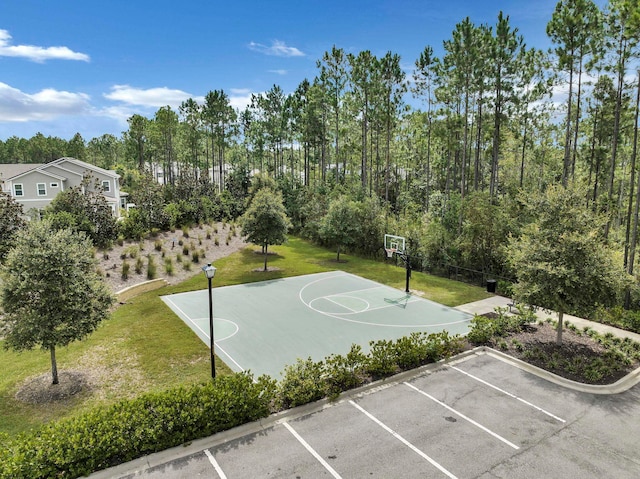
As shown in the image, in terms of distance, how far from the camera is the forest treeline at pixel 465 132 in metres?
21.0

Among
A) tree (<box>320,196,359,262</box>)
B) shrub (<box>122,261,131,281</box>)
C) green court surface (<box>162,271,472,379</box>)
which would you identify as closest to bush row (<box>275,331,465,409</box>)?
green court surface (<box>162,271,472,379</box>)

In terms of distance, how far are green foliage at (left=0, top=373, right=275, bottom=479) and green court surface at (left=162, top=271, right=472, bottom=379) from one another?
288cm

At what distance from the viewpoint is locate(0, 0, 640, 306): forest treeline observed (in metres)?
21.0

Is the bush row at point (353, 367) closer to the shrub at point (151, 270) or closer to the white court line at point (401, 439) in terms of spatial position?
the white court line at point (401, 439)

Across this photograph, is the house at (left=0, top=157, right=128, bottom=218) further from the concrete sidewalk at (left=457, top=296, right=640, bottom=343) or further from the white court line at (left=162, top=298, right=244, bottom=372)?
the concrete sidewalk at (left=457, top=296, right=640, bottom=343)

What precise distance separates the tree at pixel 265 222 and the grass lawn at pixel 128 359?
478cm

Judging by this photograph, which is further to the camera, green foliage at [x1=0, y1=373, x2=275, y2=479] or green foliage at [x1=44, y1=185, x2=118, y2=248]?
green foliage at [x1=44, y1=185, x2=118, y2=248]

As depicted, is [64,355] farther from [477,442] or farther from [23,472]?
[477,442]

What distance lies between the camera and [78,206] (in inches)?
1098

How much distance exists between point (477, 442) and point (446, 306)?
10.9 meters

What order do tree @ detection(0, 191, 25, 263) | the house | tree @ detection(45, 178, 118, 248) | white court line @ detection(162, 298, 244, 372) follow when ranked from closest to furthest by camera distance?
1. white court line @ detection(162, 298, 244, 372)
2. tree @ detection(0, 191, 25, 263)
3. tree @ detection(45, 178, 118, 248)
4. the house

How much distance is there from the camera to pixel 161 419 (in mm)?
8672

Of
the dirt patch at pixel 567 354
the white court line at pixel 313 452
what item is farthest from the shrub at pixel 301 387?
the dirt patch at pixel 567 354

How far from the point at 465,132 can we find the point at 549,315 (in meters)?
13.1
